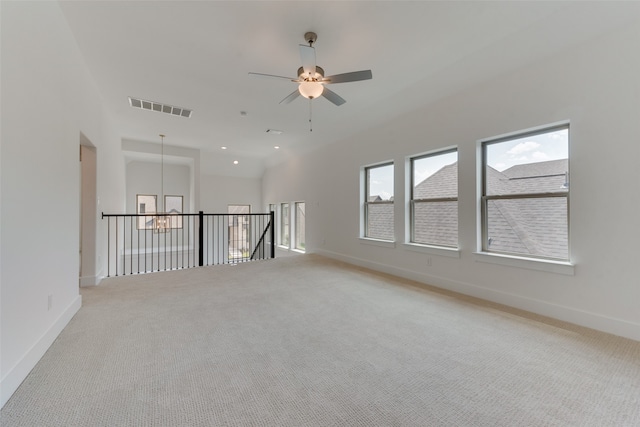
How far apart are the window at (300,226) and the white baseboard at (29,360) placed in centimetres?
583

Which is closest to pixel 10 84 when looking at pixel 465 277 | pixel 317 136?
pixel 465 277

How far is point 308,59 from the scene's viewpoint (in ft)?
8.41

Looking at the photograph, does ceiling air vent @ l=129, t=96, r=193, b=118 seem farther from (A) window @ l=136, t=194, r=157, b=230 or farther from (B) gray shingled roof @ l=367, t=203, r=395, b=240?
(A) window @ l=136, t=194, r=157, b=230

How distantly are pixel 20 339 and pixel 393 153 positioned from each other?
4846 millimetres

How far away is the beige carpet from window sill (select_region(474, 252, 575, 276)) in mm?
534

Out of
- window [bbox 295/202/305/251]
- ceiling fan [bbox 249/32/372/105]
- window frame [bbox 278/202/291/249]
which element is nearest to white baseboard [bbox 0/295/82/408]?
ceiling fan [bbox 249/32/372/105]

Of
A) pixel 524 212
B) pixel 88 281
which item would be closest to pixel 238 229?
pixel 88 281

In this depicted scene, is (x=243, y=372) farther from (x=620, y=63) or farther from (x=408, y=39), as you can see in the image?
(x=620, y=63)

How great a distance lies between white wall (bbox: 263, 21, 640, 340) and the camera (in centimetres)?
238

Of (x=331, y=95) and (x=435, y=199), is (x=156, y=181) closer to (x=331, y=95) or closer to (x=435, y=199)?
(x=331, y=95)

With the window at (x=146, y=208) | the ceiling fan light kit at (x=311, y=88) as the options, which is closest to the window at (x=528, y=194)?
the ceiling fan light kit at (x=311, y=88)

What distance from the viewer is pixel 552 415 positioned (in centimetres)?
148

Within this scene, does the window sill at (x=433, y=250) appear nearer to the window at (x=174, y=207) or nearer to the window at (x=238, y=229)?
the window at (x=238, y=229)

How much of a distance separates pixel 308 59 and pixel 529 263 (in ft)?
10.6
